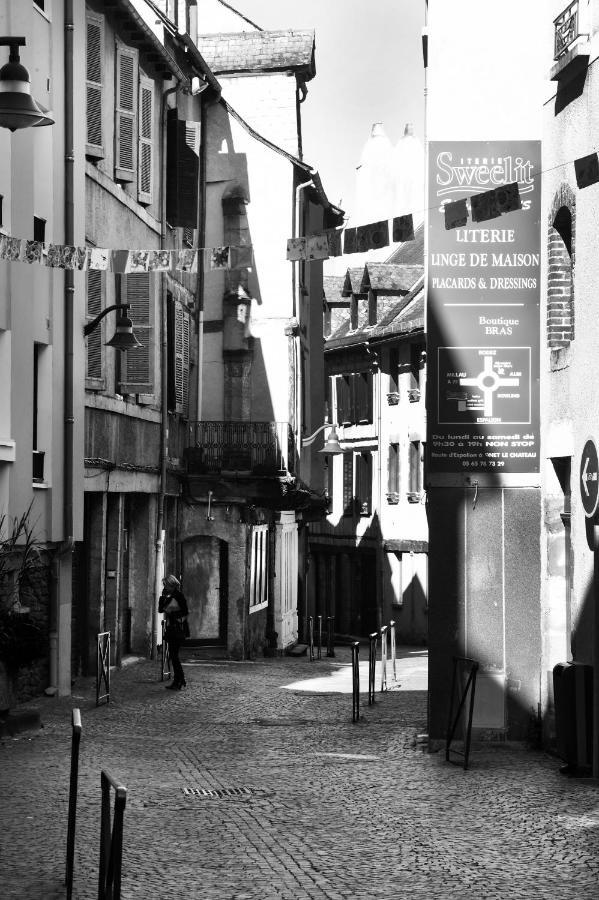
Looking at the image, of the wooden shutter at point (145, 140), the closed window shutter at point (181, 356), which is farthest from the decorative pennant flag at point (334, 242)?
the closed window shutter at point (181, 356)

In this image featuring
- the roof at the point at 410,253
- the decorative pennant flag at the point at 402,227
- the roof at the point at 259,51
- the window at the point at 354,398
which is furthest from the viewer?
the roof at the point at 410,253

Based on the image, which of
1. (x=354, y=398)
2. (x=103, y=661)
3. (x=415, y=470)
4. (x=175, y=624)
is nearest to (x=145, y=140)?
(x=175, y=624)

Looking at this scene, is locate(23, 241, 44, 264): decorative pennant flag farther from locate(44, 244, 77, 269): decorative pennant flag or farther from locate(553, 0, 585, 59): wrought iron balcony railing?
locate(553, 0, 585, 59): wrought iron balcony railing

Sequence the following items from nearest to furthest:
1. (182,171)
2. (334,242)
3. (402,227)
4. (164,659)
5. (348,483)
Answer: (402,227), (334,242), (164,659), (182,171), (348,483)

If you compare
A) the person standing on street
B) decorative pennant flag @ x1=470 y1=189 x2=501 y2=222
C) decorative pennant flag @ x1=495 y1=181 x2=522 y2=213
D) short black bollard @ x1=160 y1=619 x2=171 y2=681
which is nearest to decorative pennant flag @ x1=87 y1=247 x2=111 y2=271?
decorative pennant flag @ x1=470 y1=189 x2=501 y2=222

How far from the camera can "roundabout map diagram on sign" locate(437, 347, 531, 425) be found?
1534 centimetres

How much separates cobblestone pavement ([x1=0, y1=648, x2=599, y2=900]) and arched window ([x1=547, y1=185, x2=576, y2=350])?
4083 millimetres

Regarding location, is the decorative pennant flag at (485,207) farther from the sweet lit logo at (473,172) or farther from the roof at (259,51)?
the roof at (259,51)

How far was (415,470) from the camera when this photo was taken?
48.2 m

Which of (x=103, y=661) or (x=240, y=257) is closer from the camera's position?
(x=240, y=257)

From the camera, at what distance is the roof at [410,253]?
53806 millimetres

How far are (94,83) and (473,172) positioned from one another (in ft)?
26.5

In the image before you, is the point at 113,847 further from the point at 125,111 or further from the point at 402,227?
the point at 125,111

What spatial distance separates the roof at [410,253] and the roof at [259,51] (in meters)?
17.7
